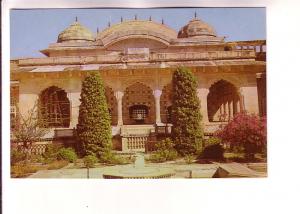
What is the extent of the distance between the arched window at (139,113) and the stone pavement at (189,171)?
4.11 ft

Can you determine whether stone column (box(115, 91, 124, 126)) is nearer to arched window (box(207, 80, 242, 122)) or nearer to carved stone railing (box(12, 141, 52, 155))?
carved stone railing (box(12, 141, 52, 155))

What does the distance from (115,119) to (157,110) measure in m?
0.95

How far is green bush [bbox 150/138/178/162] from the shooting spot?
899 centimetres

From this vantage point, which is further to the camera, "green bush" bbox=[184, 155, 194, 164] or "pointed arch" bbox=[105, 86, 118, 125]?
"pointed arch" bbox=[105, 86, 118, 125]

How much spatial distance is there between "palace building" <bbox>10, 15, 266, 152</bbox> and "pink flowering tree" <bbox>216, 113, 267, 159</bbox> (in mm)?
203

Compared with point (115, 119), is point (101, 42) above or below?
above

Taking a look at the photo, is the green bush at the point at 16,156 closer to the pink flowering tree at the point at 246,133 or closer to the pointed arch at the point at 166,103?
the pointed arch at the point at 166,103

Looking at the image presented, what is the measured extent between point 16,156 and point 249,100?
4.87 m

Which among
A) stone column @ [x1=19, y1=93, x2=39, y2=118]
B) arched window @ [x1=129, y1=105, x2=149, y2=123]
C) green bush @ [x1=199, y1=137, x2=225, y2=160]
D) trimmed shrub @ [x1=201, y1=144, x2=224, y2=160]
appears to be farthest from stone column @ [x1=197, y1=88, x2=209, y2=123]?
stone column @ [x1=19, y1=93, x2=39, y2=118]

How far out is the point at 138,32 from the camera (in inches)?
397

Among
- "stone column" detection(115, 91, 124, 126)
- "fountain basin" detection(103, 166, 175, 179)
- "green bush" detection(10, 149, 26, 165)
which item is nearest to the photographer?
"fountain basin" detection(103, 166, 175, 179)
